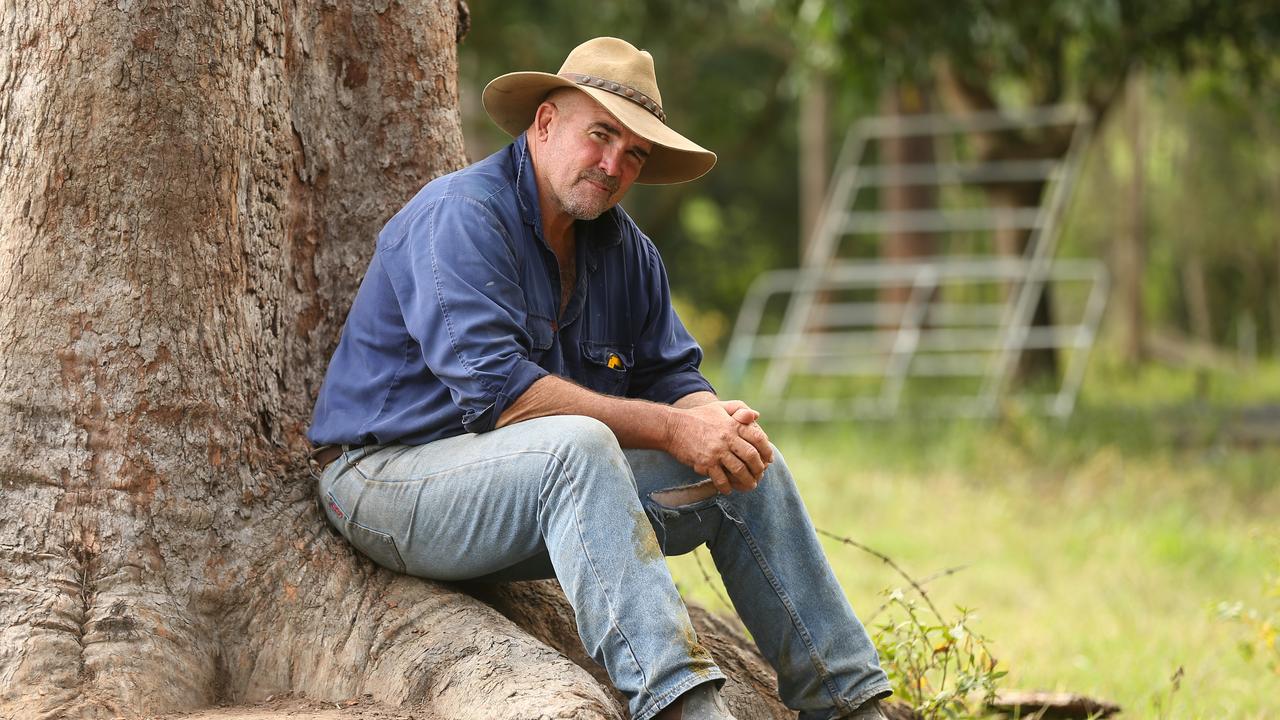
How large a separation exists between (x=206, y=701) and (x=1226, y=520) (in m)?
6.47

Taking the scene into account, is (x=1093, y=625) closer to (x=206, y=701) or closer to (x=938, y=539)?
(x=938, y=539)

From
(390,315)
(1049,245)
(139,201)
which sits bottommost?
(1049,245)

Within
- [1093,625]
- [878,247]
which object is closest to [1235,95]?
[1093,625]

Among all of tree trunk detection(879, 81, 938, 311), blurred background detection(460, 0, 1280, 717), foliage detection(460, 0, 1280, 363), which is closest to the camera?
blurred background detection(460, 0, 1280, 717)

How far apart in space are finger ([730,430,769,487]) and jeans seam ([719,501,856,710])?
165 mm

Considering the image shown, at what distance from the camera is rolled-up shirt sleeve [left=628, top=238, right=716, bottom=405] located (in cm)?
363

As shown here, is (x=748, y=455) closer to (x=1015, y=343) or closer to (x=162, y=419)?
(x=162, y=419)

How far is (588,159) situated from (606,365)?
54 cm

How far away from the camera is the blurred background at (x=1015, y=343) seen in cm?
583

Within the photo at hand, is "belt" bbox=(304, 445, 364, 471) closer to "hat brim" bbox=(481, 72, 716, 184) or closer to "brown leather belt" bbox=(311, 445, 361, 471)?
"brown leather belt" bbox=(311, 445, 361, 471)

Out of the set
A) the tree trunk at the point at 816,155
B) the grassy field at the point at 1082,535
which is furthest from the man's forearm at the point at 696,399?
the tree trunk at the point at 816,155

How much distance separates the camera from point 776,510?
3.23 m

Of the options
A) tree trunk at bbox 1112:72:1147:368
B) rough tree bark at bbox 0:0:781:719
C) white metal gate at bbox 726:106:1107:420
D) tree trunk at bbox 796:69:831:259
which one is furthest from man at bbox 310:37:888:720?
tree trunk at bbox 1112:72:1147:368

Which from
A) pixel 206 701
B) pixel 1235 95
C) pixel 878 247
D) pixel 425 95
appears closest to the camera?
pixel 206 701
